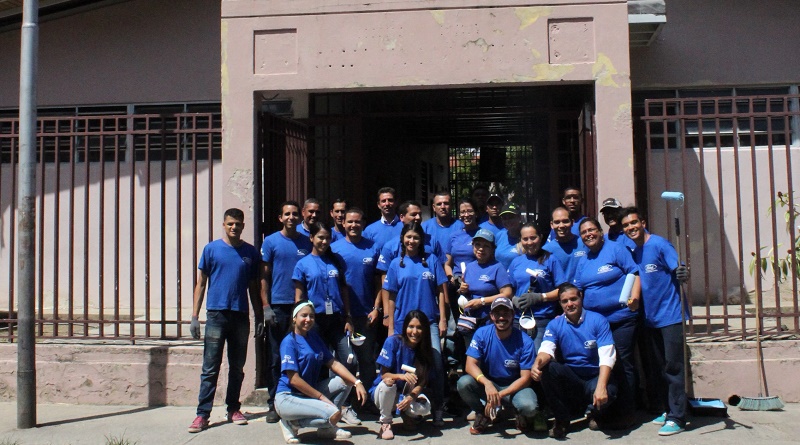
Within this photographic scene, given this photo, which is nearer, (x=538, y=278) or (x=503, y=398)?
(x=503, y=398)

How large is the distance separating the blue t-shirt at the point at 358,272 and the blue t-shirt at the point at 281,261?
0.33 m

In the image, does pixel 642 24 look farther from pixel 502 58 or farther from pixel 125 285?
pixel 125 285

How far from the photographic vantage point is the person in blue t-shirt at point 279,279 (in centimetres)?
630

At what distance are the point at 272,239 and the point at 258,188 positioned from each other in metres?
0.85

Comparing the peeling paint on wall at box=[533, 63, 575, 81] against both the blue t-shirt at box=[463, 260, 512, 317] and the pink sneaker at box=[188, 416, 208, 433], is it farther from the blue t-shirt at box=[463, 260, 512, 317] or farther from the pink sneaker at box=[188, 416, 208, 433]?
the pink sneaker at box=[188, 416, 208, 433]

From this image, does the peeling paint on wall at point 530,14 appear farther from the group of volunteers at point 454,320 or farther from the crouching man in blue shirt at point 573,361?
the crouching man in blue shirt at point 573,361

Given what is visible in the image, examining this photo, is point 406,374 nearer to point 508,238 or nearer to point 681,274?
point 508,238

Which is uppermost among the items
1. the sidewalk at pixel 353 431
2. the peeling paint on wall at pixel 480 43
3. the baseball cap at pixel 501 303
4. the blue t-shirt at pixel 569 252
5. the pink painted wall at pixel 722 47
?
the pink painted wall at pixel 722 47

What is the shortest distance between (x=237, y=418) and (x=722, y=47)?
7212 mm

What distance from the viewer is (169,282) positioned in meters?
10.1

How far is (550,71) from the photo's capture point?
688 cm

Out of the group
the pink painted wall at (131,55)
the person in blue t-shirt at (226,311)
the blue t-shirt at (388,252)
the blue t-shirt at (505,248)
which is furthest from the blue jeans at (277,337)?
the pink painted wall at (131,55)

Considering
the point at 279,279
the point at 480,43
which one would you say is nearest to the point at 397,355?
the point at 279,279

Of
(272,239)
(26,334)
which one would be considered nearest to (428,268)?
(272,239)
